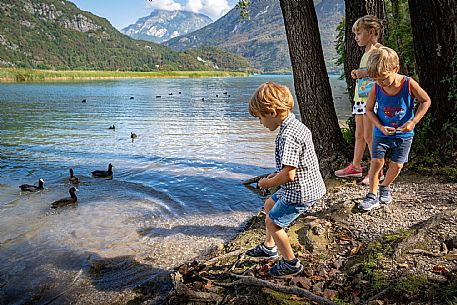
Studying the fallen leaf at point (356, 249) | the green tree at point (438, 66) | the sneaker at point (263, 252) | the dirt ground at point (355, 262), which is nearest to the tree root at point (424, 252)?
the dirt ground at point (355, 262)

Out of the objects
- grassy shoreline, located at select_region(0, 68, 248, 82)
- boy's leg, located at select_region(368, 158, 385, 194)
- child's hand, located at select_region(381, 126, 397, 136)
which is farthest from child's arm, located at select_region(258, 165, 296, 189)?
grassy shoreline, located at select_region(0, 68, 248, 82)

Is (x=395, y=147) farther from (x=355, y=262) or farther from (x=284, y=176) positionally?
(x=284, y=176)

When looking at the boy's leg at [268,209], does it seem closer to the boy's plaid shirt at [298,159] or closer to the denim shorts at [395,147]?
the boy's plaid shirt at [298,159]

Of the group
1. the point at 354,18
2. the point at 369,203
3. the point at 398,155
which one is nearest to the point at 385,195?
the point at 369,203

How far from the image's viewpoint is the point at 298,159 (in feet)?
10.6

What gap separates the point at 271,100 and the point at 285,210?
1.08m

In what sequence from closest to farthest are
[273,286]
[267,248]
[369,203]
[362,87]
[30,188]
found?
1. [273,286]
2. [267,248]
3. [369,203]
4. [362,87]
5. [30,188]

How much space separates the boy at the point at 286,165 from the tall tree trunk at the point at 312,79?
11.0 ft

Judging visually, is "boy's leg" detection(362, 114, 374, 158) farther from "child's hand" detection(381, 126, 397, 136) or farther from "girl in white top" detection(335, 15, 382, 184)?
"child's hand" detection(381, 126, 397, 136)

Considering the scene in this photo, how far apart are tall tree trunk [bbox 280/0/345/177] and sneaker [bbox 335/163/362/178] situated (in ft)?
1.29

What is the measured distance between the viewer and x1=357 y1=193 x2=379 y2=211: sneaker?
4.72m

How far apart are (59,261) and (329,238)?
13.4ft

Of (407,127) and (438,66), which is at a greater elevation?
(438,66)

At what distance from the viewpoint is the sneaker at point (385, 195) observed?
4.86 metres
